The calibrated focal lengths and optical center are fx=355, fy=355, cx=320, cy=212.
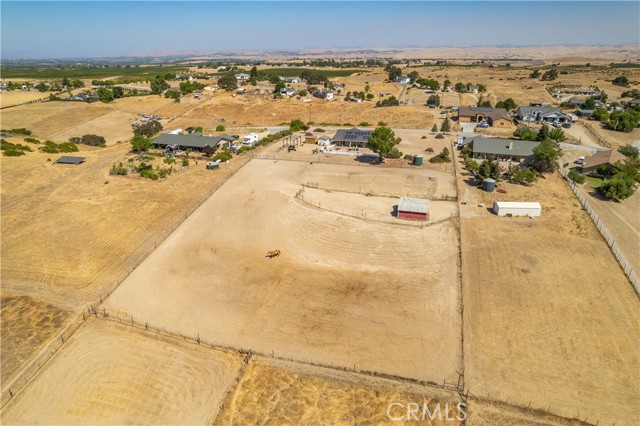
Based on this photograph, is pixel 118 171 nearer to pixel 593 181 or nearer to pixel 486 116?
pixel 593 181

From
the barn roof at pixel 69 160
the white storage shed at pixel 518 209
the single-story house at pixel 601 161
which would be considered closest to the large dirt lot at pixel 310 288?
the white storage shed at pixel 518 209

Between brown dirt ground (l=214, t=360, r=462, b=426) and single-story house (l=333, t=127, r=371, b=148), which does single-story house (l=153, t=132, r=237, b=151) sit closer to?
single-story house (l=333, t=127, r=371, b=148)

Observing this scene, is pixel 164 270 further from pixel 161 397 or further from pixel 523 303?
pixel 523 303

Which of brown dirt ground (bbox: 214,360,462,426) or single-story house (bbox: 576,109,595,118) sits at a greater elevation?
single-story house (bbox: 576,109,595,118)

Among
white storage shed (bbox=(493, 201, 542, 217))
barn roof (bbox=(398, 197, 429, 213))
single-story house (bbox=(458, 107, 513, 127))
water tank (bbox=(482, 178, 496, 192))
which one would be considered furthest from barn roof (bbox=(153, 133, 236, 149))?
single-story house (bbox=(458, 107, 513, 127))

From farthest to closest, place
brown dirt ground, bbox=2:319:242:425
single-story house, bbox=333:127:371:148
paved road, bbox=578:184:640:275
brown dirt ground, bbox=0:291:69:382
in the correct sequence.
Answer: single-story house, bbox=333:127:371:148 < paved road, bbox=578:184:640:275 < brown dirt ground, bbox=0:291:69:382 < brown dirt ground, bbox=2:319:242:425

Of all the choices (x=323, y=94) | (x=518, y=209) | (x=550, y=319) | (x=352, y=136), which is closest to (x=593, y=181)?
(x=518, y=209)
